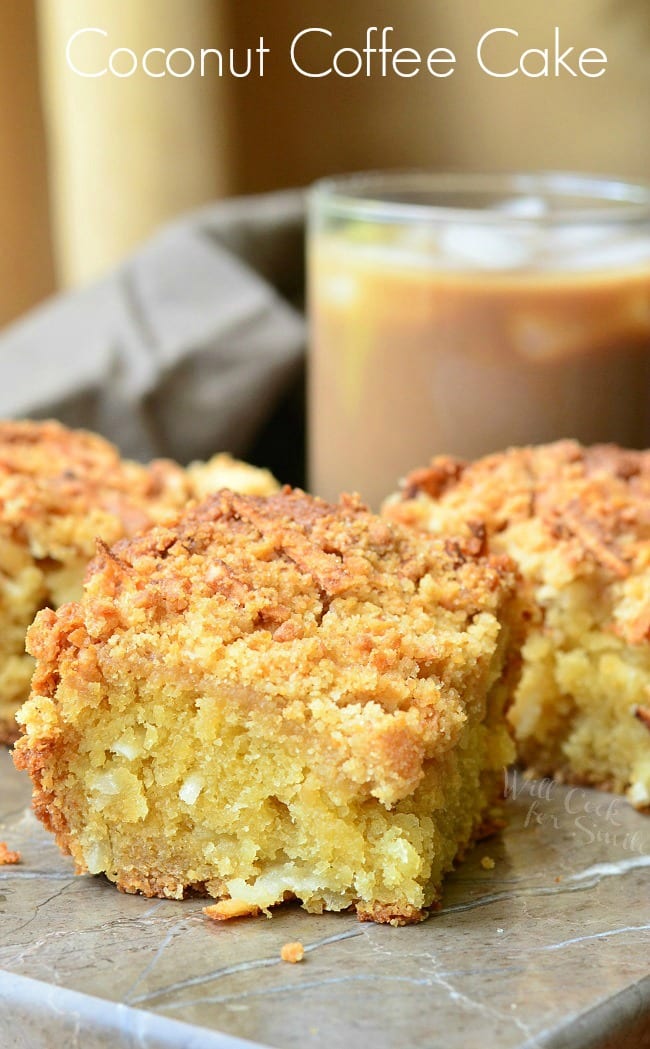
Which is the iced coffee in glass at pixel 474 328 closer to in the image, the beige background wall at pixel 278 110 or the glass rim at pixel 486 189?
the glass rim at pixel 486 189

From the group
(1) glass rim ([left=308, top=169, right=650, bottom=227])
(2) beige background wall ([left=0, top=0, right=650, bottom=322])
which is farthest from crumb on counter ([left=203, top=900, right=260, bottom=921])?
(2) beige background wall ([left=0, top=0, right=650, bottom=322])

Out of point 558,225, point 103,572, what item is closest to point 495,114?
point 558,225

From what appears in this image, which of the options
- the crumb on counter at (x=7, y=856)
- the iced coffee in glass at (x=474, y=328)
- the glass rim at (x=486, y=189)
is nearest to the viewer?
the crumb on counter at (x=7, y=856)

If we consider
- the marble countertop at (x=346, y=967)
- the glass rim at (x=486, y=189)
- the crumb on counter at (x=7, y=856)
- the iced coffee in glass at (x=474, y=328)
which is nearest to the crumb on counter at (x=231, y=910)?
the marble countertop at (x=346, y=967)

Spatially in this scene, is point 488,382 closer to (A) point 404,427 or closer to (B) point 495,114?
(A) point 404,427

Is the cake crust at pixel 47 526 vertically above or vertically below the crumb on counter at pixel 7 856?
above
